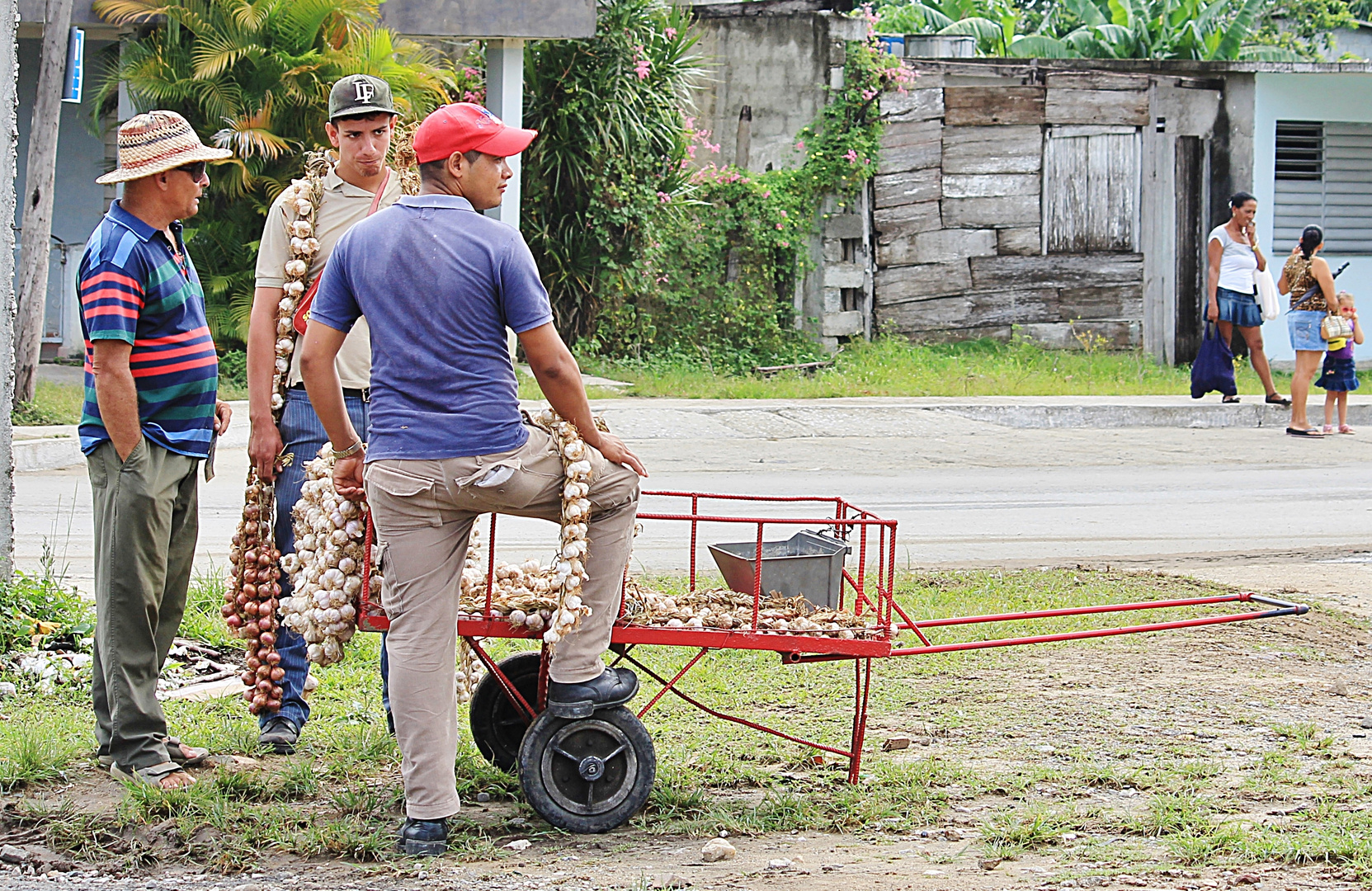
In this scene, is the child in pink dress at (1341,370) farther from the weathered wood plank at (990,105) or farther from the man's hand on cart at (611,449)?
the man's hand on cart at (611,449)

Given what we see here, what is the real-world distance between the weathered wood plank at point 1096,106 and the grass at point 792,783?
1426 centimetres

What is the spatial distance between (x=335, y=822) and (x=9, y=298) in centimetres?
324

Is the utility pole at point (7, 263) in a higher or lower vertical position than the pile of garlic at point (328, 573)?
higher

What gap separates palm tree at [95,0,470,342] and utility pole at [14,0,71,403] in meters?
1.94

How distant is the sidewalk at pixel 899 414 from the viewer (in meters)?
13.2

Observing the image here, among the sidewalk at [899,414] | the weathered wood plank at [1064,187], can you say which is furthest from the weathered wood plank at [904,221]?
the sidewalk at [899,414]

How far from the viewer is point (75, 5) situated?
45.4ft

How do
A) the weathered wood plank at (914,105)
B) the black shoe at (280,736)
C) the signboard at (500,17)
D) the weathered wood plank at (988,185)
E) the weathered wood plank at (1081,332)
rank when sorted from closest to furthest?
the black shoe at (280,736) < the signboard at (500,17) < the weathered wood plank at (914,105) < the weathered wood plank at (988,185) < the weathered wood plank at (1081,332)

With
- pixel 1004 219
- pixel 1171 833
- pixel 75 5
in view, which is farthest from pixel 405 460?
pixel 1004 219

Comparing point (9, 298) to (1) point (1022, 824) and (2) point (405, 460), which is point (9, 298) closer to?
(2) point (405, 460)

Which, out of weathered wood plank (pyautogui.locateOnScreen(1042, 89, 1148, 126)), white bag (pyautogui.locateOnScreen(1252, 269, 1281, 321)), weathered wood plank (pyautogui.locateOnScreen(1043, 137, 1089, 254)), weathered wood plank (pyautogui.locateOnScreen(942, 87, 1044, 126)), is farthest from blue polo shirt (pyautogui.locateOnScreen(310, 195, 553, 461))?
weathered wood plank (pyautogui.locateOnScreen(1042, 89, 1148, 126))

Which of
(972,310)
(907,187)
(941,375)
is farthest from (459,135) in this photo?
(972,310)

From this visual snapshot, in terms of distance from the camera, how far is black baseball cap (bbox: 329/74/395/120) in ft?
14.8

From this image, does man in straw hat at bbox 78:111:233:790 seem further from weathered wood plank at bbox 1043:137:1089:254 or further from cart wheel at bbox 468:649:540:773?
weathered wood plank at bbox 1043:137:1089:254
